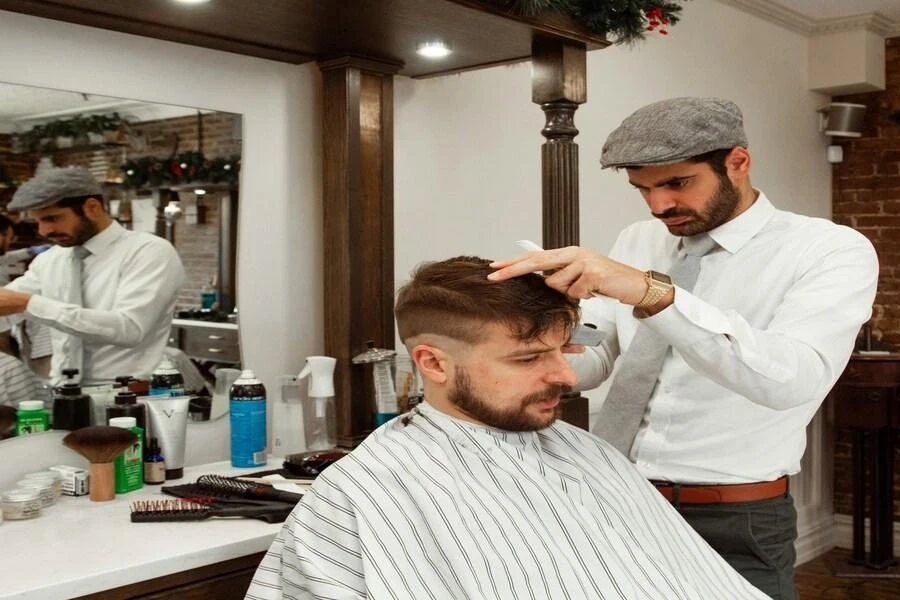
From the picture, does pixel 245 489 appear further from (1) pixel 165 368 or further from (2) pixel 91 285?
(2) pixel 91 285

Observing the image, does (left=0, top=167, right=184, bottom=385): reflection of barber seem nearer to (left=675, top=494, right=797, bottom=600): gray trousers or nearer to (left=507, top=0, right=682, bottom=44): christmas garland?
(left=507, top=0, right=682, bottom=44): christmas garland

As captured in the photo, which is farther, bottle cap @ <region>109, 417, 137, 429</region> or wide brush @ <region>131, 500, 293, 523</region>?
bottle cap @ <region>109, 417, 137, 429</region>

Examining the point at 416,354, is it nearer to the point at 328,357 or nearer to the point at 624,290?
the point at 624,290

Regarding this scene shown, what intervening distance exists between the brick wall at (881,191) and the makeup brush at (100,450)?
422 cm

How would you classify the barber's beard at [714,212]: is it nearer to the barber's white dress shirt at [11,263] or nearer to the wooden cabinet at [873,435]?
the barber's white dress shirt at [11,263]

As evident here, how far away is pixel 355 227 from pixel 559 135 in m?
0.58

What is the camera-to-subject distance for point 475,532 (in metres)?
1.51

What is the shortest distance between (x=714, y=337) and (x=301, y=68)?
147cm

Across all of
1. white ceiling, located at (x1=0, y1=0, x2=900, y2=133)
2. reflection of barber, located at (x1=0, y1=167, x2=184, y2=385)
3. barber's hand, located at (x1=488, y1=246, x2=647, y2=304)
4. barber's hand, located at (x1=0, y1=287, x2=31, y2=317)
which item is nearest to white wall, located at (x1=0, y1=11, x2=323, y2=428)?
white ceiling, located at (x1=0, y1=0, x2=900, y2=133)

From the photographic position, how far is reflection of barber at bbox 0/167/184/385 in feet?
6.99

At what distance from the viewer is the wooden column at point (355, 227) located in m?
2.62

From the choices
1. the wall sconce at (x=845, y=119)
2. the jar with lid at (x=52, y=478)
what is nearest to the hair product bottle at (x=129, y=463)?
the jar with lid at (x=52, y=478)

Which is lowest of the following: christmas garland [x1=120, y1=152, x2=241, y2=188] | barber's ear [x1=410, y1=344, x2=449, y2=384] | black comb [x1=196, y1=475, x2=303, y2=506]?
black comb [x1=196, y1=475, x2=303, y2=506]

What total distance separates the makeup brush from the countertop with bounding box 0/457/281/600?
0.03 meters
